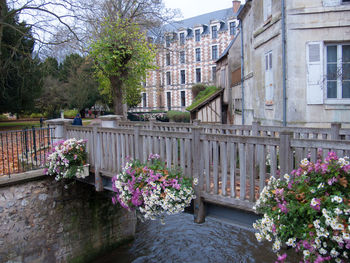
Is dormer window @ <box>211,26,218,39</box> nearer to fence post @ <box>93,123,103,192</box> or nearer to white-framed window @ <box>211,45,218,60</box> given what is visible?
white-framed window @ <box>211,45,218,60</box>

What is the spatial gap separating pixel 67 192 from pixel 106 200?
5.34 ft

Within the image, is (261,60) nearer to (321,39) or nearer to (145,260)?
(321,39)

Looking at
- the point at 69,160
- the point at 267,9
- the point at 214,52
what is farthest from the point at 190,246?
the point at 214,52

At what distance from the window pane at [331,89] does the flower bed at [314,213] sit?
20.5 ft

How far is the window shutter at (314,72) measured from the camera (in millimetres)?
9016

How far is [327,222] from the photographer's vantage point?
3.20 metres

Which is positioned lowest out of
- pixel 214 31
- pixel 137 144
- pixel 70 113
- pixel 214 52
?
pixel 137 144

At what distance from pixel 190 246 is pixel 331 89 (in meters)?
6.56

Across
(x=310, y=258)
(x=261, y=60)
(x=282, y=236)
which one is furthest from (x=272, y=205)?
(x=261, y=60)

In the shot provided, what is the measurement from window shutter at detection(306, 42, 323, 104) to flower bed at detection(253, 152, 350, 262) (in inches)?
238

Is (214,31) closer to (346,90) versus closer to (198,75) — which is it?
(198,75)

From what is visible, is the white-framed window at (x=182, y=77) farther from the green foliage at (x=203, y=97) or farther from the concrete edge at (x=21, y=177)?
the concrete edge at (x=21, y=177)

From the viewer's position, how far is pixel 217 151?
512cm

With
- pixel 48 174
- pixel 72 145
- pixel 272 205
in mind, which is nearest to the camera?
pixel 272 205
